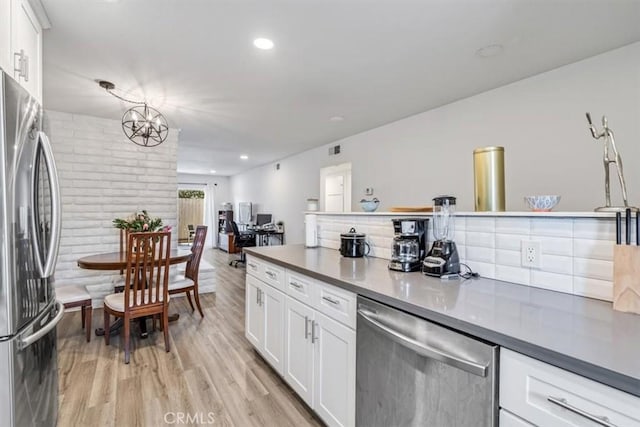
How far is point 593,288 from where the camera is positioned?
1.22 metres

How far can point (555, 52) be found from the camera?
7.93ft

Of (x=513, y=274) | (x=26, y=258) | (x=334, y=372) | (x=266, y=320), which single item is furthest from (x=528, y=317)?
(x=26, y=258)

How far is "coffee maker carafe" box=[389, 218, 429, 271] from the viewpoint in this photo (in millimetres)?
1754

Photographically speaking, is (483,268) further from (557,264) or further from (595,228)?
(595,228)

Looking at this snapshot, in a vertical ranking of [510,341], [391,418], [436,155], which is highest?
[436,155]

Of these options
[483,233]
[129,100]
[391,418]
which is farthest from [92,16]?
[391,418]

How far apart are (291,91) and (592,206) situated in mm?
2870

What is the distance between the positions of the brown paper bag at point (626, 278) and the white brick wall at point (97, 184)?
4.57 meters

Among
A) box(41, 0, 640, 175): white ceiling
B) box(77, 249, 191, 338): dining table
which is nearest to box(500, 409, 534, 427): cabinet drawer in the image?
box(41, 0, 640, 175): white ceiling

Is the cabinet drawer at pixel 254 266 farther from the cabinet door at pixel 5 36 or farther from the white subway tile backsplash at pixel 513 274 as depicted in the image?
the cabinet door at pixel 5 36

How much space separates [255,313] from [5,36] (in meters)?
2.15

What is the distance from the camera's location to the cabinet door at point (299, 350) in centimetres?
181

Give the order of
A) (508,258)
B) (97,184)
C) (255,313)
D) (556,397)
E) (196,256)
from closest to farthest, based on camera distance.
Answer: (556,397)
(508,258)
(255,313)
(196,256)
(97,184)

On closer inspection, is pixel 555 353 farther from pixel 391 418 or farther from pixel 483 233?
pixel 483 233
